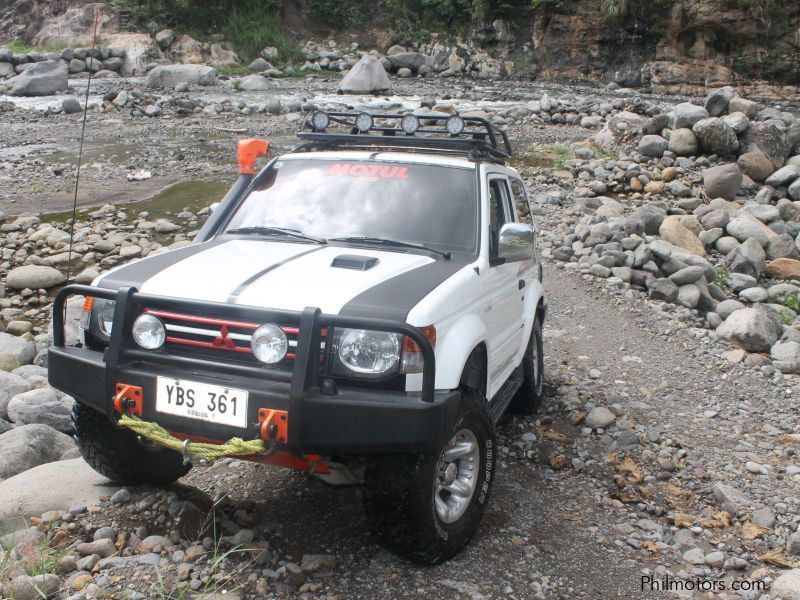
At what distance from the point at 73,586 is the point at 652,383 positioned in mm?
5201

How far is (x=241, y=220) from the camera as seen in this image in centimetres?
505

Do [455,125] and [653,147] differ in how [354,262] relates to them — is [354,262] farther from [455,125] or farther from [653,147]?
[653,147]

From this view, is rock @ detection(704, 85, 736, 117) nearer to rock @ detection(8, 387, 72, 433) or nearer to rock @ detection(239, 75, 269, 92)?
rock @ detection(8, 387, 72, 433)

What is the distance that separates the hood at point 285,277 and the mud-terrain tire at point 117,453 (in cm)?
72

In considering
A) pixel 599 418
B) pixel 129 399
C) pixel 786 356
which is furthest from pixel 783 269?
pixel 129 399

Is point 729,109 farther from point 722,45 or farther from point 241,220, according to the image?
point 722,45

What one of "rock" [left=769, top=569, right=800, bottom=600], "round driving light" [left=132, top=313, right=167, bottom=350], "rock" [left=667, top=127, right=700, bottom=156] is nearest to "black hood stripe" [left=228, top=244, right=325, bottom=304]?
"round driving light" [left=132, top=313, right=167, bottom=350]

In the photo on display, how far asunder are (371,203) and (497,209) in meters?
0.87

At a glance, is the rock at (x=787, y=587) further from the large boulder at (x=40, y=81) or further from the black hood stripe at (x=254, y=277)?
the large boulder at (x=40, y=81)

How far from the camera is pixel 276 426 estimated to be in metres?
3.40

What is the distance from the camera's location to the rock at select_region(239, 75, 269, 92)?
30784 millimetres

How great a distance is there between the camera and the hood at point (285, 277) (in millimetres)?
3664

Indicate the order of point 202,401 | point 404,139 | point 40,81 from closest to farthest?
point 202,401
point 404,139
point 40,81

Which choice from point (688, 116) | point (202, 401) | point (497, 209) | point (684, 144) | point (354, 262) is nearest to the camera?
point (202, 401)
